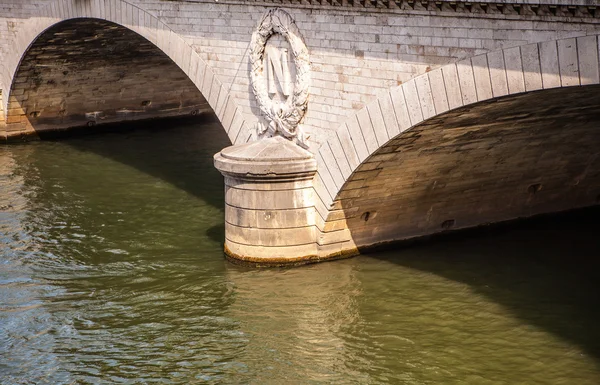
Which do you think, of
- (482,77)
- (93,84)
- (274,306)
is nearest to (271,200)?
(274,306)

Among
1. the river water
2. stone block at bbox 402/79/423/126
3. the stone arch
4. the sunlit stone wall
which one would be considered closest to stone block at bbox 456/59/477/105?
the sunlit stone wall

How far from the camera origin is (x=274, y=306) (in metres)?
14.3

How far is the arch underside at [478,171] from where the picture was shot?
45.8 ft

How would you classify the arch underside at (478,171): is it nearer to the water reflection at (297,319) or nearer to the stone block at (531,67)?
the water reflection at (297,319)

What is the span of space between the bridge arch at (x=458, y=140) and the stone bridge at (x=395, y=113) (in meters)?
0.02

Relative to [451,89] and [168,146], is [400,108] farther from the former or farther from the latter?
[168,146]

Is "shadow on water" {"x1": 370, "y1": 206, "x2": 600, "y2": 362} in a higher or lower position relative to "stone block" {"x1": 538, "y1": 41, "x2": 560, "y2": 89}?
lower

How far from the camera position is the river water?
12.4m

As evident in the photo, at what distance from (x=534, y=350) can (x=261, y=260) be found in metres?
4.63

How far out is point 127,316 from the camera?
14094 millimetres

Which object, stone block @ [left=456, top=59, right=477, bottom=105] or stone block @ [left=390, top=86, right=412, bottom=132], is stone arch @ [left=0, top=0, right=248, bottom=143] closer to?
stone block @ [left=390, top=86, right=412, bottom=132]

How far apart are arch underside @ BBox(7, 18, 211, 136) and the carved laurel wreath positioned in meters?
9.04

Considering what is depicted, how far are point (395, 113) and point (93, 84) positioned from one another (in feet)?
50.2

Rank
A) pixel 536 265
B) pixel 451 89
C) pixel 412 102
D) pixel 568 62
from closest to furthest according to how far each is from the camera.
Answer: pixel 568 62 < pixel 451 89 < pixel 412 102 < pixel 536 265
